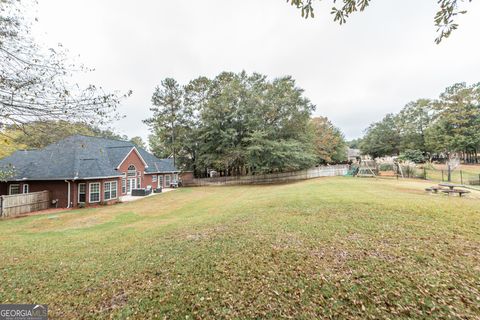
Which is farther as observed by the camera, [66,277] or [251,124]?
[251,124]

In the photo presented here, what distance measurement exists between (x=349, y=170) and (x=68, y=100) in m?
31.7

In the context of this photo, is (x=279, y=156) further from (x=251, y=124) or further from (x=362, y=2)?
(x=362, y=2)

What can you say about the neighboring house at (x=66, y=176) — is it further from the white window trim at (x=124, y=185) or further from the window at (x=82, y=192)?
the white window trim at (x=124, y=185)

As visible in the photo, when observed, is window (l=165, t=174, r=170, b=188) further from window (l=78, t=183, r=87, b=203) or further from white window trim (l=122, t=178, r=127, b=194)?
window (l=78, t=183, r=87, b=203)

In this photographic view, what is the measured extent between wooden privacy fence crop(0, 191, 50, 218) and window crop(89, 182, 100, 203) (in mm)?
2871

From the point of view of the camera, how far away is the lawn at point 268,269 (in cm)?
293

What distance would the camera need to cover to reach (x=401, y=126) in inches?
1642

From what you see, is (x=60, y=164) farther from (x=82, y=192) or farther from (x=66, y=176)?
(x=82, y=192)

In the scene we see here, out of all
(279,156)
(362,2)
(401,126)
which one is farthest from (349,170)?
(362,2)

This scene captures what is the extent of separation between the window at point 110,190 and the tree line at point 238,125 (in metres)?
13.3

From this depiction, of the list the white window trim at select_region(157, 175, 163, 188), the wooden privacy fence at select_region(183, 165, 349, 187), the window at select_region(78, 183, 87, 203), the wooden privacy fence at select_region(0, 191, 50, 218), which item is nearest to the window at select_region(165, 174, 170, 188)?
the white window trim at select_region(157, 175, 163, 188)

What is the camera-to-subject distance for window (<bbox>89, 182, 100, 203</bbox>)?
14858 mm

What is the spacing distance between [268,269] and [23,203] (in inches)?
681

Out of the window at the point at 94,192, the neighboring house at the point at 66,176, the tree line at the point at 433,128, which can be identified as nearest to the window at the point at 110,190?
the neighboring house at the point at 66,176
